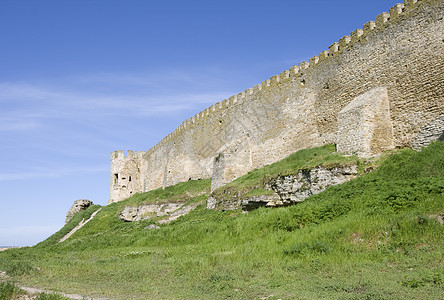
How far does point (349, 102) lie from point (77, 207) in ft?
81.4

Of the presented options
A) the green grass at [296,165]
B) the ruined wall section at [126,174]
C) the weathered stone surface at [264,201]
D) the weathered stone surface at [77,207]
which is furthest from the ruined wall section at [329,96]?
the ruined wall section at [126,174]

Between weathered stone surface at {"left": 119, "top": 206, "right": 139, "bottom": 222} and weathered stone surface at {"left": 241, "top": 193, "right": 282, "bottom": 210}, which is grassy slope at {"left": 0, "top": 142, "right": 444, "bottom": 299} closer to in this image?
weathered stone surface at {"left": 241, "top": 193, "right": 282, "bottom": 210}

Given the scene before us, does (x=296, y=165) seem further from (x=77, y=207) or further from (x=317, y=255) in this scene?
(x=77, y=207)

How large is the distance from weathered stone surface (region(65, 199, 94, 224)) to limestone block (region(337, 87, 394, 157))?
24.7m

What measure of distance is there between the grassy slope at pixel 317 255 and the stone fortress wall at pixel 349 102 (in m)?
A: 2.17

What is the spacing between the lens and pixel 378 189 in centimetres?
Result: 1130

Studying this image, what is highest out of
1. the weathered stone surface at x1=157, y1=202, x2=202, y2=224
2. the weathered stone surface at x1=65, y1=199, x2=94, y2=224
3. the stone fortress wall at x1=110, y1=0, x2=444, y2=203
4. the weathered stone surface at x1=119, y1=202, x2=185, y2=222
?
the stone fortress wall at x1=110, y1=0, x2=444, y2=203

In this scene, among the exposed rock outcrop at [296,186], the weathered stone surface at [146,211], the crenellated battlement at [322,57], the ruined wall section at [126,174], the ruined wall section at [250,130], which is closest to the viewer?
the exposed rock outcrop at [296,186]

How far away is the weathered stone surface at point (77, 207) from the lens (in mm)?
34094

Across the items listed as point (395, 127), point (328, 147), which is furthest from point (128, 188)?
point (395, 127)

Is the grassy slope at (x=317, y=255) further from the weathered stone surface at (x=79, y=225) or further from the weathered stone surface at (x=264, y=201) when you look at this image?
the weathered stone surface at (x=79, y=225)

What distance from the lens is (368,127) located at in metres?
15.3

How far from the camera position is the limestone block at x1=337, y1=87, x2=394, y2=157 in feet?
49.6

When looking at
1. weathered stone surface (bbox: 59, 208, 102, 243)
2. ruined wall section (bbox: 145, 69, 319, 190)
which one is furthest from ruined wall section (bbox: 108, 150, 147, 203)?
ruined wall section (bbox: 145, 69, 319, 190)
